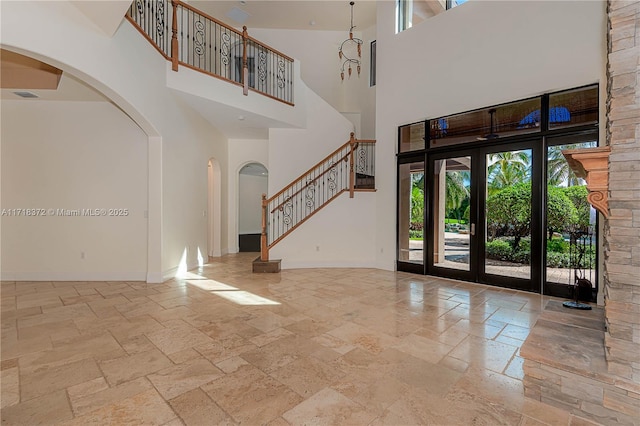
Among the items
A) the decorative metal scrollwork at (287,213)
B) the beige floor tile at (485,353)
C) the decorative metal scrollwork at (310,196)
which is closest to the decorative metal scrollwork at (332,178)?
the decorative metal scrollwork at (310,196)

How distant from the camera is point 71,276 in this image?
17.7ft

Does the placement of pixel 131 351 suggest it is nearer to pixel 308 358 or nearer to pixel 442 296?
pixel 308 358

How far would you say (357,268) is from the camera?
664 cm

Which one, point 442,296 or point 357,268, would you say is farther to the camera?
point 357,268

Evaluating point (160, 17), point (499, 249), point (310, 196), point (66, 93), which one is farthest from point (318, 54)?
point (499, 249)

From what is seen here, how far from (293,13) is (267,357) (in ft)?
29.8

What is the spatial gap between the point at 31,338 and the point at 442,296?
16.4 feet

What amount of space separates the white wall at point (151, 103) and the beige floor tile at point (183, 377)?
3222 millimetres

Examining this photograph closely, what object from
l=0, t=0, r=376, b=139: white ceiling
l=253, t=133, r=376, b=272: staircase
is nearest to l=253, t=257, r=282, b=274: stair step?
l=253, t=133, r=376, b=272: staircase

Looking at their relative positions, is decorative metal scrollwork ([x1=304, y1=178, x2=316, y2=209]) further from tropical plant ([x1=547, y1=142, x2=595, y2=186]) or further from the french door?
tropical plant ([x1=547, y1=142, x2=595, y2=186])

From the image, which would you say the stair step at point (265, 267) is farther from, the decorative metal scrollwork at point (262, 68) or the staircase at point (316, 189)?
the decorative metal scrollwork at point (262, 68)

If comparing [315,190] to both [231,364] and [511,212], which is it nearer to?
[511,212]

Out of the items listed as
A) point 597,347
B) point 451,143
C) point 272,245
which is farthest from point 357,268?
point 597,347

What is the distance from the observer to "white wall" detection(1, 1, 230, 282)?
301 centimetres
